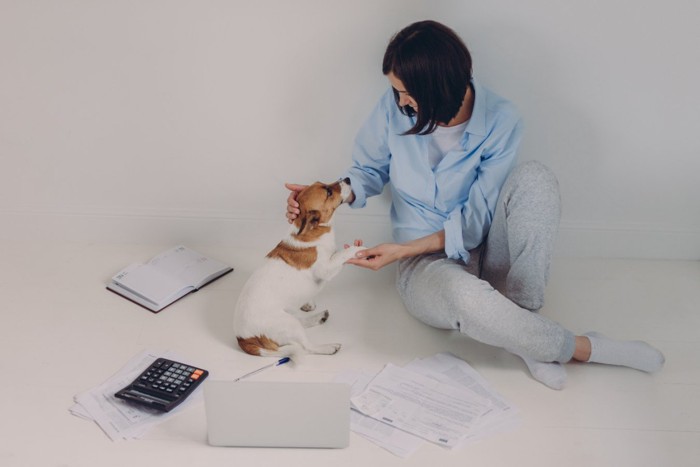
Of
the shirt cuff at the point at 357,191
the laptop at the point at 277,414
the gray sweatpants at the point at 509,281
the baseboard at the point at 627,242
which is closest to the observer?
the laptop at the point at 277,414

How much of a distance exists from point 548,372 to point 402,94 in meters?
0.81

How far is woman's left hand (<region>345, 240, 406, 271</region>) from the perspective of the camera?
201 centimetres

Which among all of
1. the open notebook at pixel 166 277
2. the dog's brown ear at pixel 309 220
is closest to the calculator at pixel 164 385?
the open notebook at pixel 166 277

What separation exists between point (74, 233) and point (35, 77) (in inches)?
21.6

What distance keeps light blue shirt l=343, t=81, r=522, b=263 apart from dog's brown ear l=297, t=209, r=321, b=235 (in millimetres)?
191

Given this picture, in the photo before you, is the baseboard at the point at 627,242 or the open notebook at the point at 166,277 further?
the baseboard at the point at 627,242

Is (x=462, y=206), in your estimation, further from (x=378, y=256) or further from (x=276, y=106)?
(x=276, y=106)

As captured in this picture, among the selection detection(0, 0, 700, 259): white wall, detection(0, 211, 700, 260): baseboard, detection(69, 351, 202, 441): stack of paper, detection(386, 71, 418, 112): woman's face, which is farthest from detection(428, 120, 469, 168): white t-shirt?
detection(69, 351, 202, 441): stack of paper

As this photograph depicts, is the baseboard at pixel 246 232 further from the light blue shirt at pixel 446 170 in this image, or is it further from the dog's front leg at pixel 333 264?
the dog's front leg at pixel 333 264

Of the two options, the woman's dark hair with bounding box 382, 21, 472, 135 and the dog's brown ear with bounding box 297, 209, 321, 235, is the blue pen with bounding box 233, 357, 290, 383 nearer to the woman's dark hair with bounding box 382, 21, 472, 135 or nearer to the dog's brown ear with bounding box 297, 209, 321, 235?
the dog's brown ear with bounding box 297, 209, 321, 235

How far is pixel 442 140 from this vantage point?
204 cm

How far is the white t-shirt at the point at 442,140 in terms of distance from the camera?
203cm

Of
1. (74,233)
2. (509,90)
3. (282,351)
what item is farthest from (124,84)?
(509,90)

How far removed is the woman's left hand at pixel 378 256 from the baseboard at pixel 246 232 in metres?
0.44
